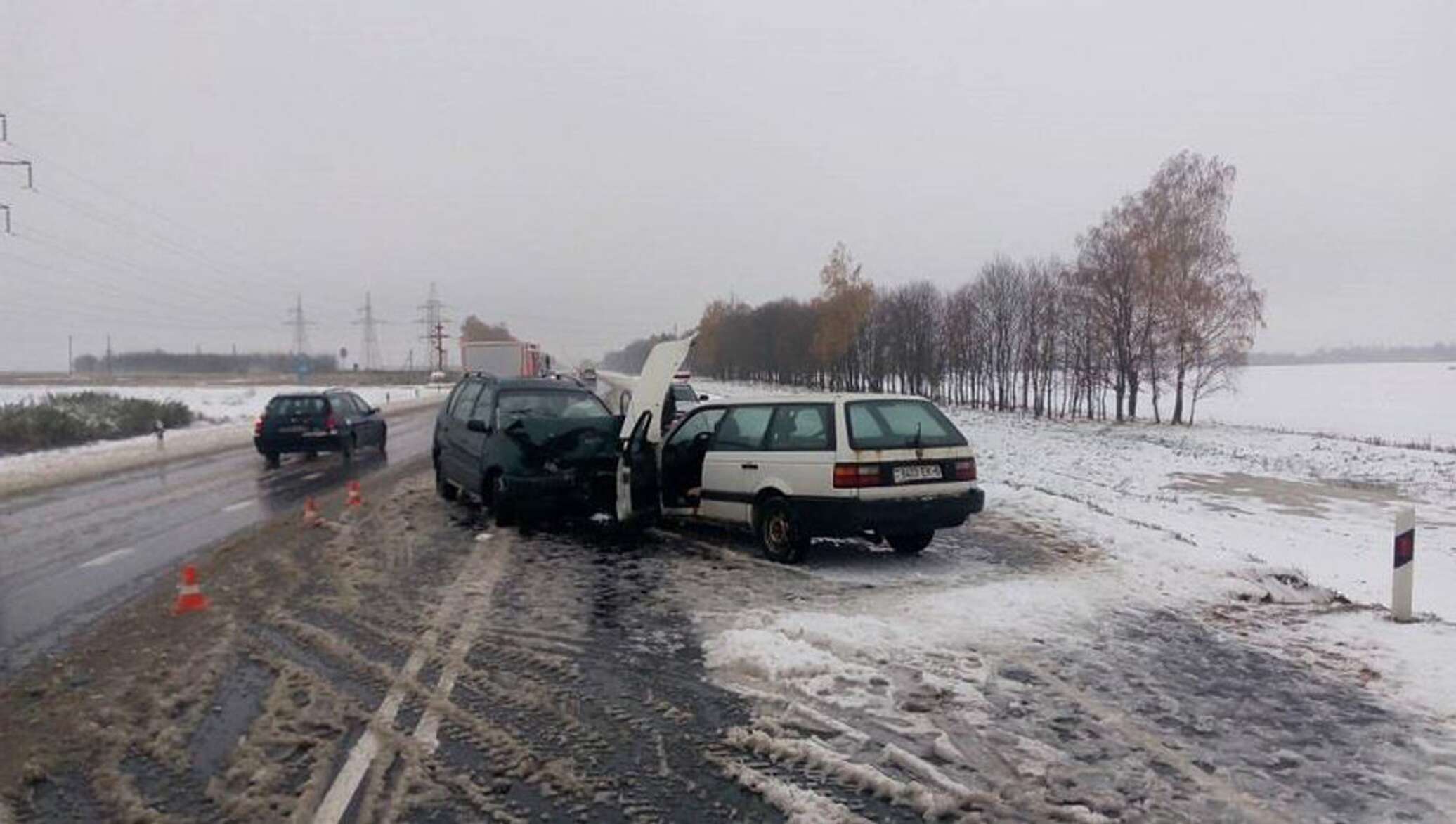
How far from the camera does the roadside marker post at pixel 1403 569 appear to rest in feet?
23.0

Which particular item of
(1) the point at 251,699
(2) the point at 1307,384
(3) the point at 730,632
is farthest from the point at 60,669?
(2) the point at 1307,384

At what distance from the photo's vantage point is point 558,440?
1098cm

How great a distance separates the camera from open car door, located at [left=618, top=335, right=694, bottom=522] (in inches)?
403

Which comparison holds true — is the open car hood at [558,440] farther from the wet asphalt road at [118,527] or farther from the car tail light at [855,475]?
the wet asphalt road at [118,527]

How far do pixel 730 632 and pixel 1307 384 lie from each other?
299 feet

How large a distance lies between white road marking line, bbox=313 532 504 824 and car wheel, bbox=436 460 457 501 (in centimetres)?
432

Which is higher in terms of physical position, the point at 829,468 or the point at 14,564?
the point at 829,468

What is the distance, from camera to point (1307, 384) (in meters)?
82.9

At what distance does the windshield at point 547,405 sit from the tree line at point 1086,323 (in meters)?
34.6

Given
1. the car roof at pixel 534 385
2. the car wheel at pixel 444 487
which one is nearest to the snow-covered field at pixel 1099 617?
the car roof at pixel 534 385

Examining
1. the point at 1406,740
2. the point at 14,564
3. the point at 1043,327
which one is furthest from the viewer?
the point at 1043,327

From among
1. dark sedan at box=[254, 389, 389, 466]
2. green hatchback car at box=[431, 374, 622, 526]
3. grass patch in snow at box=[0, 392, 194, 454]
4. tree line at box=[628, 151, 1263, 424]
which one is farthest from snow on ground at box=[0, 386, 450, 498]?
tree line at box=[628, 151, 1263, 424]

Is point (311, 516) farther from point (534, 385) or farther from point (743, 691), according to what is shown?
point (743, 691)

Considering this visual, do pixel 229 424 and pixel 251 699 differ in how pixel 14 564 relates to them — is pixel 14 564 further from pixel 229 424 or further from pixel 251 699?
pixel 229 424
